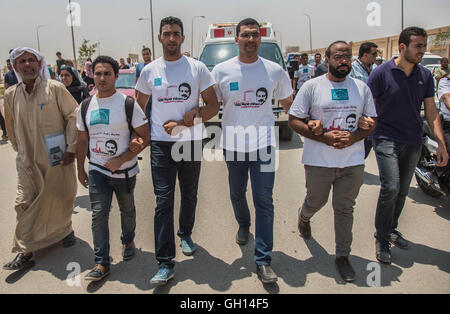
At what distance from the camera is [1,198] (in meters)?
5.62

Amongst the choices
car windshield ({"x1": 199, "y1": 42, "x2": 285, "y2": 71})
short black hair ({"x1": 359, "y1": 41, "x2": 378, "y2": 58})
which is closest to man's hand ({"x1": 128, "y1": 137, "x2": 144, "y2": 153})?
short black hair ({"x1": 359, "y1": 41, "x2": 378, "y2": 58})

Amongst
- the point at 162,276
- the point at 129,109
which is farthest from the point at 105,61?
the point at 162,276

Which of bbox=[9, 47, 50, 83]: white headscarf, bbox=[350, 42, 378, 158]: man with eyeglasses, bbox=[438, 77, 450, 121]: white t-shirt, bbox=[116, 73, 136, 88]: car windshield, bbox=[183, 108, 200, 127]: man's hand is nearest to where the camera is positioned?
bbox=[183, 108, 200, 127]: man's hand

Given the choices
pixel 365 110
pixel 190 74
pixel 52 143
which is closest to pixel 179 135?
pixel 190 74

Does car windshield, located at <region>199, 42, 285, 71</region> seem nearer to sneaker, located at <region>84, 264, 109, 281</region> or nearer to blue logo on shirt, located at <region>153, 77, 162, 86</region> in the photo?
blue logo on shirt, located at <region>153, 77, 162, 86</region>

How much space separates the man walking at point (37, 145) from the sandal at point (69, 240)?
7.7 inches

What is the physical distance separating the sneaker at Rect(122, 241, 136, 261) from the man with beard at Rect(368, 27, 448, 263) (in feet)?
8.01

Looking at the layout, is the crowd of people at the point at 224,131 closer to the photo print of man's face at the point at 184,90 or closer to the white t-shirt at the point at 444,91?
the photo print of man's face at the point at 184,90

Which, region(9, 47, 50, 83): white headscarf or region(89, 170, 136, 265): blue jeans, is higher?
region(9, 47, 50, 83): white headscarf

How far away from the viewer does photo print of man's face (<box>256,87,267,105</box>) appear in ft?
10.8

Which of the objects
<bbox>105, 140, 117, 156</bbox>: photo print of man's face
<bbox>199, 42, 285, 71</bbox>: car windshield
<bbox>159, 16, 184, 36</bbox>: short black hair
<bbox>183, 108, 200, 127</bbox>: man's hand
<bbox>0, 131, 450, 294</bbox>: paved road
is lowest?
<bbox>0, 131, 450, 294</bbox>: paved road

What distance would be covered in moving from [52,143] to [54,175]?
0.33 meters
